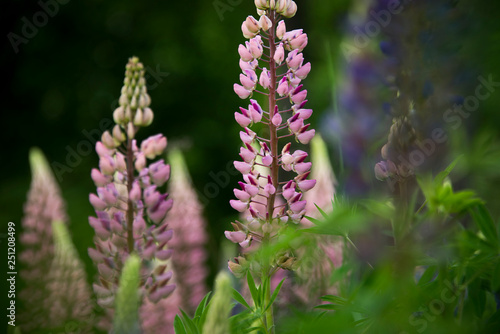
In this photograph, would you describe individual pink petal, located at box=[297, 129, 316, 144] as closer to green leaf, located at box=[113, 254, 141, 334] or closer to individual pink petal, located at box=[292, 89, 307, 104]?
individual pink petal, located at box=[292, 89, 307, 104]

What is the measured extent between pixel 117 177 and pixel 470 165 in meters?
0.76

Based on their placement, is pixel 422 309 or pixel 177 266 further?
pixel 177 266

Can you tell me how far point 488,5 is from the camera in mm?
1802

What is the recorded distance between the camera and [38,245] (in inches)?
93.4

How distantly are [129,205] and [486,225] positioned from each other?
736 mm

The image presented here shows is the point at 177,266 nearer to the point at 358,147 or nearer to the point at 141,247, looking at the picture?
the point at 141,247

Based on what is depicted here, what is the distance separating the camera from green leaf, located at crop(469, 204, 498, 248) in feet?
2.96

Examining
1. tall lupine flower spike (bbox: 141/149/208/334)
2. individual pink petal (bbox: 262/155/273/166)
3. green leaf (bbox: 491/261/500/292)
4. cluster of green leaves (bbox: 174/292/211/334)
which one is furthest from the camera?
tall lupine flower spike (bbox: 141/149/208/334)

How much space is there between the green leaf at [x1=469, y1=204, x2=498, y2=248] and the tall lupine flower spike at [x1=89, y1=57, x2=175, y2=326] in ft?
2.05

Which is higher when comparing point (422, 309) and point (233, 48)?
point (233, 48)

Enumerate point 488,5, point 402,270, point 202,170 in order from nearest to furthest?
point 402,270, point 488,5, point 202,170

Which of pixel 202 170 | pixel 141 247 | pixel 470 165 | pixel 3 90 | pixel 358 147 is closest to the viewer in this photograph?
pixel 358 147

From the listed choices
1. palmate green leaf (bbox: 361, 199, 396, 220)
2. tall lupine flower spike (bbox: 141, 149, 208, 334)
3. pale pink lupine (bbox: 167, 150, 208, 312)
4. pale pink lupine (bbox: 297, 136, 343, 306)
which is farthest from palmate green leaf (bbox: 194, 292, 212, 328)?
pale pink lupine (bbox: 167, 150, 208, 312)

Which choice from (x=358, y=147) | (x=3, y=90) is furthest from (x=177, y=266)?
(x=3, y=90)
